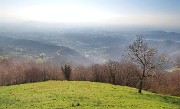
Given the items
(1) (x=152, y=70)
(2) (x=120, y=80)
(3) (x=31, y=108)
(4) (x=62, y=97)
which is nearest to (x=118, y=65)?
(2) (x=120, y=80)

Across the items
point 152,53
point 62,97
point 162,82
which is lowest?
point 162,82

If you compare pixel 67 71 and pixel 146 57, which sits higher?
pixel 146 57

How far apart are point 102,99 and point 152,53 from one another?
46.7ft

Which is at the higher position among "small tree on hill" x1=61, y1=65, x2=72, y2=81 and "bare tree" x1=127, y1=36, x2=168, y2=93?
"bare tree" x1=127, y1=36, x2=168, y2=93

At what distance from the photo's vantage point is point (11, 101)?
35.1m

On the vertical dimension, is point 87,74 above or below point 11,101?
below

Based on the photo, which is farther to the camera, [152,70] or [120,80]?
[120,80]

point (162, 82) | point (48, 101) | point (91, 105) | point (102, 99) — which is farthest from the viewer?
point (162, 82)

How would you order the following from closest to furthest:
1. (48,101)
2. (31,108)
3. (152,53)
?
1. (31,108)
2. (48,101)
3. (152,53)

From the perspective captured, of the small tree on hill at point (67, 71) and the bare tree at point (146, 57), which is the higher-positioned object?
the bare tree at point (146, 57)

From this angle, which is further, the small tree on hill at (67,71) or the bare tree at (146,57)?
the small tree on hill at (67,71)

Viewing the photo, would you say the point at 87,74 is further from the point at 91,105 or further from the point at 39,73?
the point at 91,105

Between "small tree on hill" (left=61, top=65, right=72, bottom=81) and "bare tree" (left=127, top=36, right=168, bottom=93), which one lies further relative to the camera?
"small tree on hill" (left=61, top=65, right=72, bottom=81)

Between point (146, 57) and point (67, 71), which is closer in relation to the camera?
point (146, 57)
